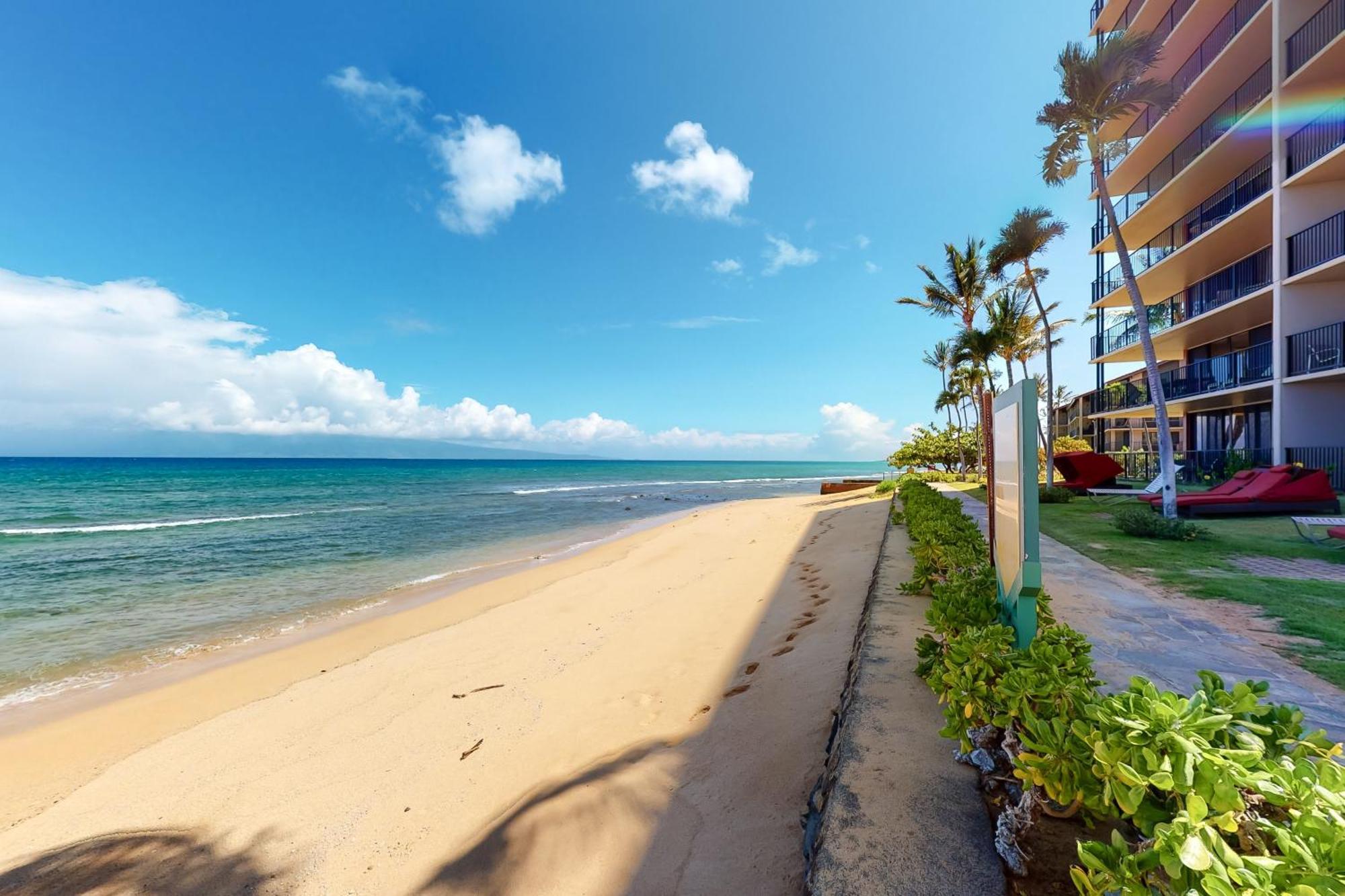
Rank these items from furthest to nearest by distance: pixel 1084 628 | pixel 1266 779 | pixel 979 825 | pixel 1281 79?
1. pixel 1281 79
2. pixel 1084 628
3. pixel 979 825
4. pixel 1266 779

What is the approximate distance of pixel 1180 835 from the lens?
3.35 feet

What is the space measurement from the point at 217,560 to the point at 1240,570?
19545 millimetres

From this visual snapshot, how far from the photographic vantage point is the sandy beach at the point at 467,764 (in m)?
2.70

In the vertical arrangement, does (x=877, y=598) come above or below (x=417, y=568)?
above

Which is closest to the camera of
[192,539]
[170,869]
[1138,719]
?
[1138,719]

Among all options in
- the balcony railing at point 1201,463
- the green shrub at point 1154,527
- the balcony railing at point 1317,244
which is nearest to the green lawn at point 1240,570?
the green shrub at point 1154,527

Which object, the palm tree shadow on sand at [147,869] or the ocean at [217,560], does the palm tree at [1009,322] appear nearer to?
the ocean at [217,560]

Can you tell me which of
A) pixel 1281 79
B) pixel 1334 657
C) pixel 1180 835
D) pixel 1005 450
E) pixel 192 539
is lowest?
pixel 192 539

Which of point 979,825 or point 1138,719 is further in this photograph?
point 979,825

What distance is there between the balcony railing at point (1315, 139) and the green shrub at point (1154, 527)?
11.8 metres

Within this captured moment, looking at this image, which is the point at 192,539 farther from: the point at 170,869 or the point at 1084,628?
the point at 1084,628

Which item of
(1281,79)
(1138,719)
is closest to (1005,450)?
(1138,719)

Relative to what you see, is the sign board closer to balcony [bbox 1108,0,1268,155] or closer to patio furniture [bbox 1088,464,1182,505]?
patio furniture [bbox 1088,464,1182,505]

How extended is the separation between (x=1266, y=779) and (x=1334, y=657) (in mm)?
3927
